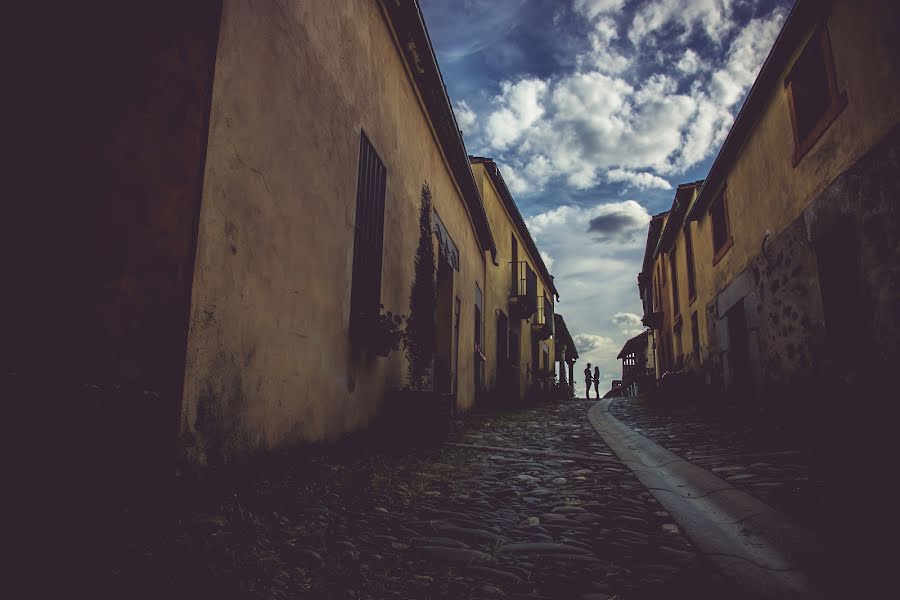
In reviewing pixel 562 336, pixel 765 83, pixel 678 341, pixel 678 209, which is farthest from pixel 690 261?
pixel 562 336

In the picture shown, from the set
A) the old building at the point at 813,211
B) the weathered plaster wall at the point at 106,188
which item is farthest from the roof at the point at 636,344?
the weathered plaster wall at the point at 106,188

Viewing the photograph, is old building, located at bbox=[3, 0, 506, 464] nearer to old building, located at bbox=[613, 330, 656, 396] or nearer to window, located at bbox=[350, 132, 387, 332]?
window, located at bbox=[350, 132, 387, 332]

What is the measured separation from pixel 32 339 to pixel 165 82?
1279 mm

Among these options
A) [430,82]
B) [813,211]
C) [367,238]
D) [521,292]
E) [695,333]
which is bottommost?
[367,238]

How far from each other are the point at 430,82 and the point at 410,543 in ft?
21.0

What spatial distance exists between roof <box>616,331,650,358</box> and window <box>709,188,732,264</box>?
18.9 m

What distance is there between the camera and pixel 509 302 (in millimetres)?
16594

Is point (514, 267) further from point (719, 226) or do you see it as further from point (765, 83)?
point (765, 83)

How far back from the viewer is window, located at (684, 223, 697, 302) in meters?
14.1

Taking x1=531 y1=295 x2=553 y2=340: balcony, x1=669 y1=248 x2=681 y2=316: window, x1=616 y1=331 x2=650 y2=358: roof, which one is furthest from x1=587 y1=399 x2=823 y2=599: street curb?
x1=616 y1=331 x2=650 y2=358: roof

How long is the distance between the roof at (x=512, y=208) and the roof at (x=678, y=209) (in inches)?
182

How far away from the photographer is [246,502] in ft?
7.47

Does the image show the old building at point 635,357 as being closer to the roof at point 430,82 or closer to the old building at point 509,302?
the old building at point 509,302

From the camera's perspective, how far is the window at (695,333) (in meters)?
14.0
